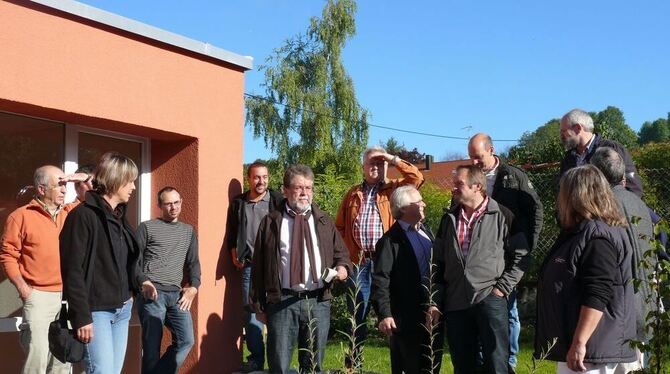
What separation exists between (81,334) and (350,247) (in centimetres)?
320

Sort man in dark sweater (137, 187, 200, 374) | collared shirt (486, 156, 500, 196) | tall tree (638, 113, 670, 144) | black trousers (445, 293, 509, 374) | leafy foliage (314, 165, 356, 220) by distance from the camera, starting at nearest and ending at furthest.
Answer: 1. black trousers (445, 293, 509, 374)
2. collared shirt (486, 156, 500, 196)
3. man in dark sweater (137, 187, 200, 374)
4. leafy foliage (314, 165, 356, 220)
5. tall tree (638, 113, 670, 144)

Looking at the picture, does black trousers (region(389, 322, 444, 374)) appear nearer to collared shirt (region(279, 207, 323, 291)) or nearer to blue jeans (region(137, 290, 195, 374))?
collared shirt (region(279, 207, 323, 291))

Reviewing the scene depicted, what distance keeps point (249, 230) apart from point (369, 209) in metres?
1.20

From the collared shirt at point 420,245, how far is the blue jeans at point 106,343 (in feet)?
7.11

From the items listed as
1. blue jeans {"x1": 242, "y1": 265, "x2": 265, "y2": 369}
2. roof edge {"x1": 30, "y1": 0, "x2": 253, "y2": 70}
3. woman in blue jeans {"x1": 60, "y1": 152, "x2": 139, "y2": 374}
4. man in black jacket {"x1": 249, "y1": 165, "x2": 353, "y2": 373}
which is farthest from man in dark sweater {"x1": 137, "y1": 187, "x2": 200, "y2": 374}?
woman in blue jeans {"x1": 60, "y1": 152, "x2": 139, "y2": 374}

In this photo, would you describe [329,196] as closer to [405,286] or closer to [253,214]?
[253,214]

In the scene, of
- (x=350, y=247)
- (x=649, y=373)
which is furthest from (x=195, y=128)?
(x=649, y=373)

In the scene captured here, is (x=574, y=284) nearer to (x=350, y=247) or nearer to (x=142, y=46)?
(x=350, y=247)

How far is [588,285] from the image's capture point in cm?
423

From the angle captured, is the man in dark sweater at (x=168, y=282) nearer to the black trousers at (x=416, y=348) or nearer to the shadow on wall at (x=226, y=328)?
the shadow on wall at (x=226, y=328)

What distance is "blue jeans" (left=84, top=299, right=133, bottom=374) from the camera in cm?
455

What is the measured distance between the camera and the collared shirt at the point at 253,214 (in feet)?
24.5

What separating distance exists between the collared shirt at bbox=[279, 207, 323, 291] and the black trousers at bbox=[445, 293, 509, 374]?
1.08m

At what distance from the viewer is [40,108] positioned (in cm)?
611
